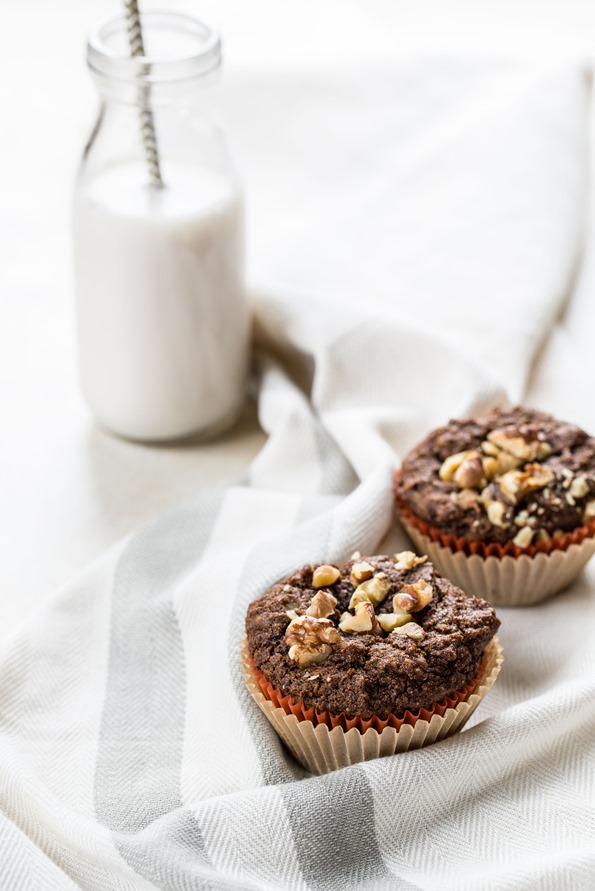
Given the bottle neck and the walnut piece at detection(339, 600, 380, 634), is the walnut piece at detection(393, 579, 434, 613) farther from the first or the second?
the bottle neck

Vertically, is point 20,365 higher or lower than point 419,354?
lower

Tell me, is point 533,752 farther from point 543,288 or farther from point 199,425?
point 543,288

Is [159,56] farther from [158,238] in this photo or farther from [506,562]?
[506,562]

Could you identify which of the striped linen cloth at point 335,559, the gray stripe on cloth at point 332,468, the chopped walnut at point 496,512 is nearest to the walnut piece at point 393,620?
the striped linen cloth at point 335,559

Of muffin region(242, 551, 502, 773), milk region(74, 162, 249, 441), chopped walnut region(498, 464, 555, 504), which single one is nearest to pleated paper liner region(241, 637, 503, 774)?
muffin region(242, 551, 502, 773)

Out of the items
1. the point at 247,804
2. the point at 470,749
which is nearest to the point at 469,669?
the point at 470,749

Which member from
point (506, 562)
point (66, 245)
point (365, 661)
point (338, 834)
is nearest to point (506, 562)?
point (506, 562)
